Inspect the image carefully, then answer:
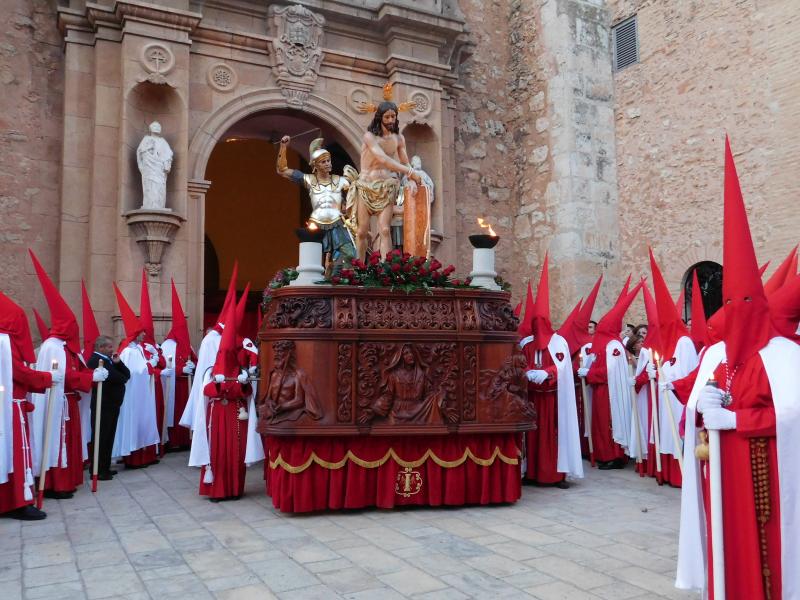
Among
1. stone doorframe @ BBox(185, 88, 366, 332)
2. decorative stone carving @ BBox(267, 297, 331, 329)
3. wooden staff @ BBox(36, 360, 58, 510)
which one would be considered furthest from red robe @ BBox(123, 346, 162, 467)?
decorative stone carving @ BBox(267, 297, 331, 329)

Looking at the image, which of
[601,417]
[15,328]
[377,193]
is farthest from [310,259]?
[601,417]

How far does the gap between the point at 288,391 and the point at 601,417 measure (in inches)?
178

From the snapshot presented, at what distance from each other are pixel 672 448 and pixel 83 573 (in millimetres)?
5741

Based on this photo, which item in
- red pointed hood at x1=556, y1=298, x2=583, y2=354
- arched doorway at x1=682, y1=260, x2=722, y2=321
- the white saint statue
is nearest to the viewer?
red pointed hood at x1=556, y1=298, x2=583, y2=354

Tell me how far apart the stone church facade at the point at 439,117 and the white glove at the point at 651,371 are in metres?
5.30

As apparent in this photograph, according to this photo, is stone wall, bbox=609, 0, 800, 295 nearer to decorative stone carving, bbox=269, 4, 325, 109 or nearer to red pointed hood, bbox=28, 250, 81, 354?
decorative stone carving, bbox=269, 4, 325, 109

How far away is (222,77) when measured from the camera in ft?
38.7

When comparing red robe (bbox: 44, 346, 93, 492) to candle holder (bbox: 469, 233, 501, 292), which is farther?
candle holder (bbox: 469, 233, 501, 292)

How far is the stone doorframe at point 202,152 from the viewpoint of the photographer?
36.8ft

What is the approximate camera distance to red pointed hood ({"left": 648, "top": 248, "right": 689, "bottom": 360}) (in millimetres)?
6859

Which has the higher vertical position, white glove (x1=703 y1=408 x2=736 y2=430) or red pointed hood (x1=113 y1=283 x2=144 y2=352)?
red pointed hood (x1=113 y1=283 x2=144 y2=352)

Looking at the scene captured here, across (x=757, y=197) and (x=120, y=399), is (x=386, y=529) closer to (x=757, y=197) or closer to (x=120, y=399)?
(x=120, y=399)

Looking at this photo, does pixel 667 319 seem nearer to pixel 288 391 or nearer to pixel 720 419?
pixel 288 391

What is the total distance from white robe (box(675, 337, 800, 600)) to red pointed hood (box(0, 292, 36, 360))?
5.45 metres
